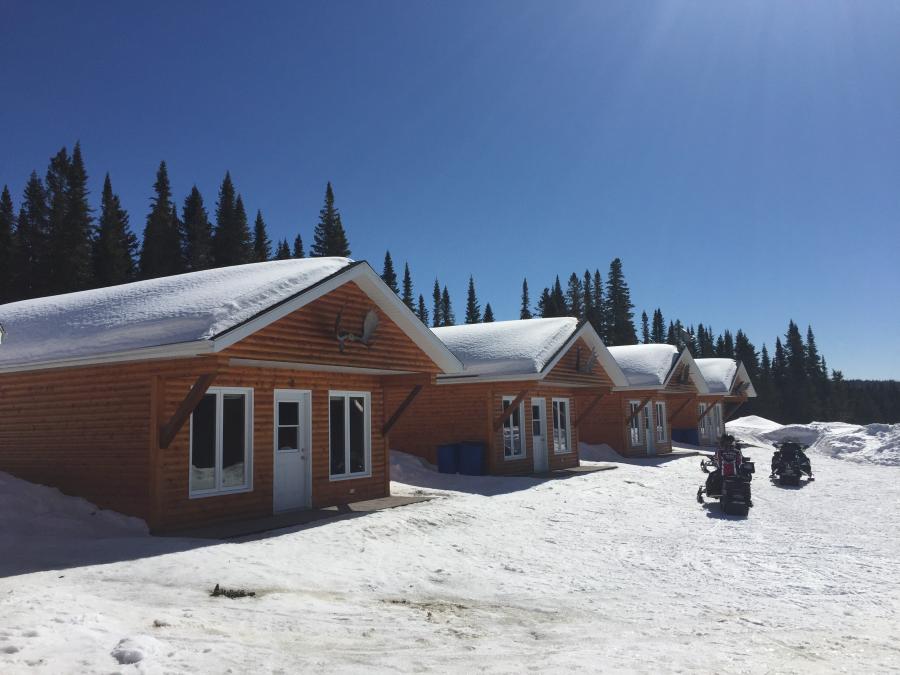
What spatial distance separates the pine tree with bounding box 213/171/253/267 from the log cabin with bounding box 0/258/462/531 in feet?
158

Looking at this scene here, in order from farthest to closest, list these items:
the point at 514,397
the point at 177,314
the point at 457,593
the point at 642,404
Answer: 1. the point at 642,404
2. the point at 514,397
3. the point at 177,314
4. the point at 457,593

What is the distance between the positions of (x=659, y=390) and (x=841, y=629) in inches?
893

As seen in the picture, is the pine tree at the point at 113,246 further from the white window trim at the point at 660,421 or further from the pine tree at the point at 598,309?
the pine tree at the point at 598,309

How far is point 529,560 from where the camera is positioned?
9.80 meters

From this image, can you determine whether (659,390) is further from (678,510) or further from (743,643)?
(743,643)

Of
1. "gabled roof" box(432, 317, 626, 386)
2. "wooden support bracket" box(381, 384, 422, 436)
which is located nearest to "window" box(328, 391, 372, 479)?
"wooden support bracket" box(381, 384, 422, 436)

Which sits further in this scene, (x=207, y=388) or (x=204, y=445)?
(x=204, y=445)

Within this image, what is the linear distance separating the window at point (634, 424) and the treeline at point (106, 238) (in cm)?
3794

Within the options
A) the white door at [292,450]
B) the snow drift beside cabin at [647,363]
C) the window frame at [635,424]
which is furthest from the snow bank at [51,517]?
the window frame at [635,424]

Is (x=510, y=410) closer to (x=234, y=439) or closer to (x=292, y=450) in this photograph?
(x=292, y=450)

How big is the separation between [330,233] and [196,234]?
1321cm

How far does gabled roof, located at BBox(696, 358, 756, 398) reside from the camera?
37.9 metres

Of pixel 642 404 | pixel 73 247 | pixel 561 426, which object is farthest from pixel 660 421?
pixel 73 247

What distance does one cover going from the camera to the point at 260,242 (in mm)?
69688
